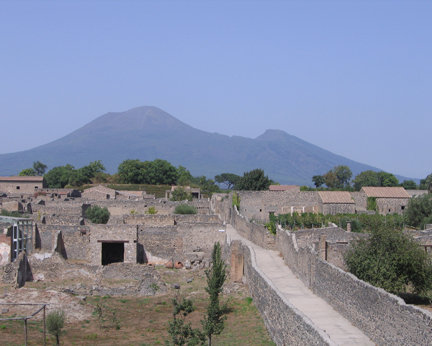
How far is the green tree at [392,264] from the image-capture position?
18.4m

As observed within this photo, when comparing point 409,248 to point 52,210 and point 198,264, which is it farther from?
point 52,210

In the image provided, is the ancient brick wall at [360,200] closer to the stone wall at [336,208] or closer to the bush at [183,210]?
the stone wall at [336,208]

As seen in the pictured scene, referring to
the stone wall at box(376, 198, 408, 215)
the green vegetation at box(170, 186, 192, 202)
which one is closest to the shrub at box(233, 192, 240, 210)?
the green vegetation at box(170, 186, 192, 202)

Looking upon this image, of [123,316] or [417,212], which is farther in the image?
[417,212]

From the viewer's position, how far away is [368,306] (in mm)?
13344

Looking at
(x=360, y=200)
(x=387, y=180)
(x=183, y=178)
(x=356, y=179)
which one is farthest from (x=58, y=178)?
(x=360, y=200)

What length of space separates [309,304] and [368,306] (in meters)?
3.81

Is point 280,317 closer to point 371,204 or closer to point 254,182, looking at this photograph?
point 371,204

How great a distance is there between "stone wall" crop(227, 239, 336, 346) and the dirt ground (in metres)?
0.43

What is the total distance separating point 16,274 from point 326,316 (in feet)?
51.5

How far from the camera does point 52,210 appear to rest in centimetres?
4647

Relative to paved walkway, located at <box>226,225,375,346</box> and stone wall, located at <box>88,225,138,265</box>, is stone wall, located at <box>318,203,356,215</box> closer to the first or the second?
stone wall, located at <box>88,225,138,265</box>

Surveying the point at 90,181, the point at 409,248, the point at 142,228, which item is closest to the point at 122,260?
the point at 142,228

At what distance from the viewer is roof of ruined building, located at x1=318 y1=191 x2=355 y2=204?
4709 centimetres
